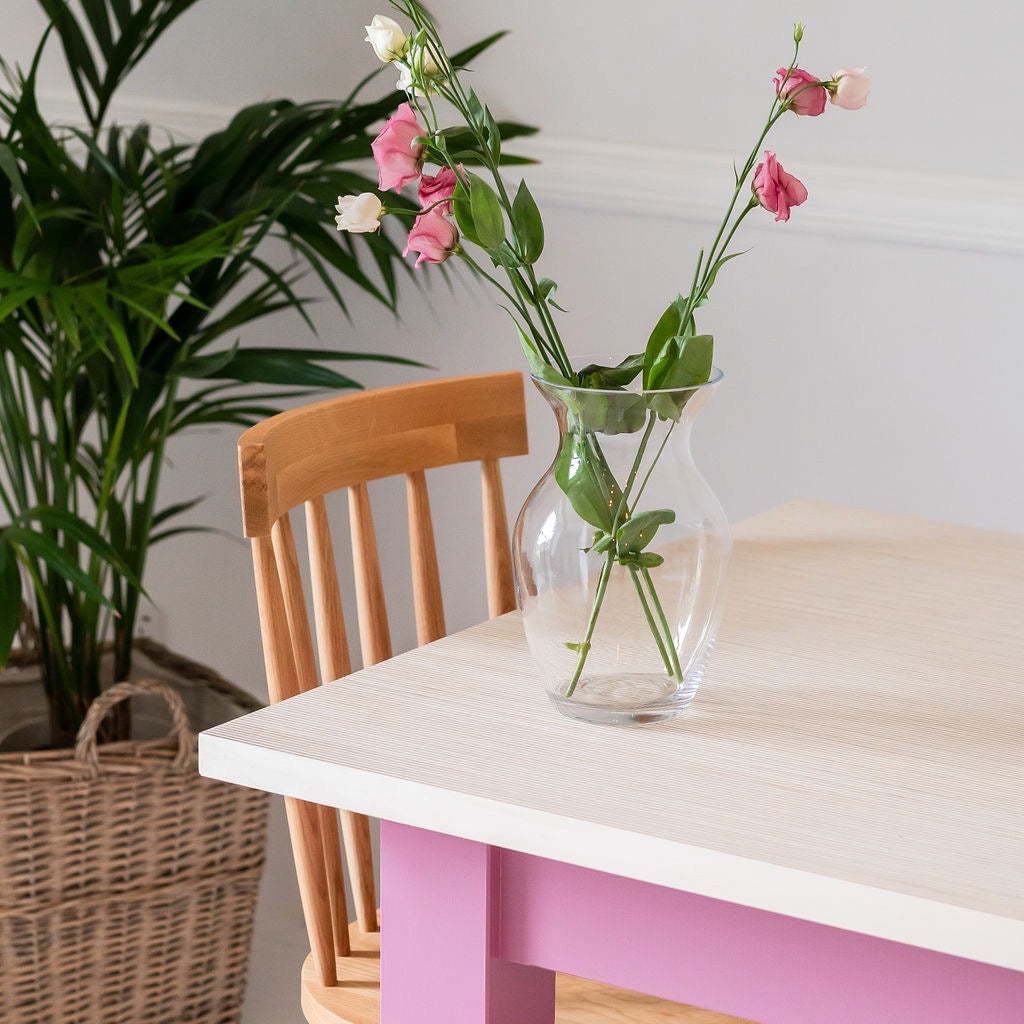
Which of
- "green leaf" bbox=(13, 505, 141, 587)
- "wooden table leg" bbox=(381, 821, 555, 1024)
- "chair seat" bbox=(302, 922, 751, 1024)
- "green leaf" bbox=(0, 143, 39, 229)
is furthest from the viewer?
"green leaf" bbox=(13, 505, 141, 587)

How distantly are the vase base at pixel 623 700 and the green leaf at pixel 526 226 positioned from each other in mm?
270

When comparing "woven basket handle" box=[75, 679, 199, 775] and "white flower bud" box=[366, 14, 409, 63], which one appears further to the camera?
"woven basket handle" box=[75, 679, 199, 775]

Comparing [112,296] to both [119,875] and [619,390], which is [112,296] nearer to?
[119,875]

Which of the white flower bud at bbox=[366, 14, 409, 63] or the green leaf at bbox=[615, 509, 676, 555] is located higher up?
the white flower bud at bbox=[366, 14, 409, 63]

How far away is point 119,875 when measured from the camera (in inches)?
74.2

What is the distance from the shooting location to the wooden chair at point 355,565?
→ 1164 millimetres

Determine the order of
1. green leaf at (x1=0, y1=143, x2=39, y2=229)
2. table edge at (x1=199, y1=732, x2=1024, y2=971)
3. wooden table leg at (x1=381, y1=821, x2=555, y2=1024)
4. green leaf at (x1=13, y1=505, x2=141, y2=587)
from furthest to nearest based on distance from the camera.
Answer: green leaf at (x1=13, y1=505, x2=141, y2=587) < green leaf at (x1=0, y1=143, x2=39, y2=229) < wooden table leg at (x1=381, y1=821, x2=555, y2=1024) < table edge at (x1=199, y1=732, x2=1024, y2=971)

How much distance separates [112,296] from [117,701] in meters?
0.52

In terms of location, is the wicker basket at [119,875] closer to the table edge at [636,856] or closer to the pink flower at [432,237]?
the table edge at [636,856]

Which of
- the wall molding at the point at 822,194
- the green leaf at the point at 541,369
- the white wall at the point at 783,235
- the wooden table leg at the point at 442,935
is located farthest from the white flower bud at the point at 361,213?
the wall molding at the point at 822,194

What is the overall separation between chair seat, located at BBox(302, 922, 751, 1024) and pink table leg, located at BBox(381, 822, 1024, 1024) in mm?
213

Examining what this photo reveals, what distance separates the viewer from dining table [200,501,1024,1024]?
74cm

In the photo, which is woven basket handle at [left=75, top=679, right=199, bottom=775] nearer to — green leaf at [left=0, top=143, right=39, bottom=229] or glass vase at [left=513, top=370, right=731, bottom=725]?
green leaf at [left=0, top=143, right=39, bottom=229]

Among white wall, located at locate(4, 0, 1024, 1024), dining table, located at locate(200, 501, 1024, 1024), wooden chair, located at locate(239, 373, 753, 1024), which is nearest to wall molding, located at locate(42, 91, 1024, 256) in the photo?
white wall, located at locate(4, 0, 1024, 1024)
